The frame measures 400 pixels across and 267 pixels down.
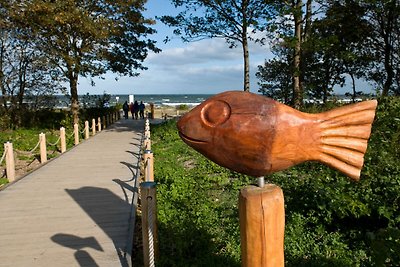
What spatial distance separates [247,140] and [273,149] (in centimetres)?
14

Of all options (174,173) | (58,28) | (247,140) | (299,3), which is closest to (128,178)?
(174,173)

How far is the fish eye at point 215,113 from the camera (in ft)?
5.81

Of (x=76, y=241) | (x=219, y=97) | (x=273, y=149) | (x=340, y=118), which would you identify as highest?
(x=219, y=97)

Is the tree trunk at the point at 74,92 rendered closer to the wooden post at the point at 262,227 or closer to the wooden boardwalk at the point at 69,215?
the wooden boardwalk at the point at 69,215

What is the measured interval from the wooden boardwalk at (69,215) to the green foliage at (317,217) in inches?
28.6

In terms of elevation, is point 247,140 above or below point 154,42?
below

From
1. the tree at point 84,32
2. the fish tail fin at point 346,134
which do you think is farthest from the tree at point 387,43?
the fish tail fin at point 346,134

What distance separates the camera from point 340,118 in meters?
1.77

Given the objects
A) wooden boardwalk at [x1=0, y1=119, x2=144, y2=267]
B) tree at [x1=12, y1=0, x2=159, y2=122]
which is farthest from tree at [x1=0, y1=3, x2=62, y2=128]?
wooden boardwalk at [x1=0, y1=119, x2=144, y2=267]

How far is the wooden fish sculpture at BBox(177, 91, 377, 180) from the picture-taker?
172cm

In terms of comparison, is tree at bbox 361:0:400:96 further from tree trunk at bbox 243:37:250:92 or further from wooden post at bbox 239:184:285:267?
wooden post at bbox 239:184:285:267

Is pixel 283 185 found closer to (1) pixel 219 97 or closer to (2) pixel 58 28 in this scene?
(1) pixel 219 97

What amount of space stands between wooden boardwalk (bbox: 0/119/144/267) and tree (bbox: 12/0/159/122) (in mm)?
8081

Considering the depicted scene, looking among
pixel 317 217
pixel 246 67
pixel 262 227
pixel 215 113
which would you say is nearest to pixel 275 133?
pixel 215 113
